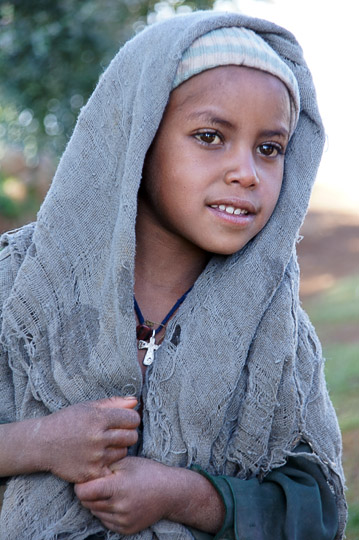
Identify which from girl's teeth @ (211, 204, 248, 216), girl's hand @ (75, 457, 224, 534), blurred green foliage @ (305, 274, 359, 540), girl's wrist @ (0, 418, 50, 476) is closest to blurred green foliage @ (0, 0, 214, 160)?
blurred green foliage @ (305, 274, 359, 540)

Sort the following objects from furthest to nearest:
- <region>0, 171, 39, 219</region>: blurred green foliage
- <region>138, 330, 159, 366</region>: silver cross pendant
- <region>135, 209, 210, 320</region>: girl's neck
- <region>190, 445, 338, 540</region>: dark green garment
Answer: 1. <region>0, 171, 39, 219</region>: blurred green foliage
2. <region>135, 209, 210, 320</region>: girl's neck
3. <region>138, 330, 159, 366</region>: silver cross pendant
4. <region>190, 445, 338, 540</region>: dark green garment

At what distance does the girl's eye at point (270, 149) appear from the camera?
219 centimetres

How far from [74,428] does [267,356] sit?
62 centimetres

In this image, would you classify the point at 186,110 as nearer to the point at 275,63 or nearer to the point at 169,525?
the point at 275,63

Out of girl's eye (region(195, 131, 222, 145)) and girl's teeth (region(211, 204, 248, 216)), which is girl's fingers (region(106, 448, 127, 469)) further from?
girl's eye (region(195, 131, 222, 145))

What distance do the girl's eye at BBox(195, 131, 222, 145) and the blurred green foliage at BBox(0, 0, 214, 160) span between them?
401 centimetres

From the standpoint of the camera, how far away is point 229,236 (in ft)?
7.07

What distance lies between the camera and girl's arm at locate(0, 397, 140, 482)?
6.61ft

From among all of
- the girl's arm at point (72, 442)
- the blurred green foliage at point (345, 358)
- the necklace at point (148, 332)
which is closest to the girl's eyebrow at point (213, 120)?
the necklace at point (148, 332)

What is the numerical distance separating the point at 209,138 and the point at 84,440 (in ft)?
3.03

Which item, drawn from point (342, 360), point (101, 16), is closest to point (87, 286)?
point (342, 360)

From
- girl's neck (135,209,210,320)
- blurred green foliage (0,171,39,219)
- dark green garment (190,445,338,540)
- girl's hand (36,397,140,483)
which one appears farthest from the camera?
blurred green foliage (0,171,39,219)

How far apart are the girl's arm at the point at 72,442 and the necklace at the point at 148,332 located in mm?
233

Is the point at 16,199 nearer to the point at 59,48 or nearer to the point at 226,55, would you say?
the point at 59,48
